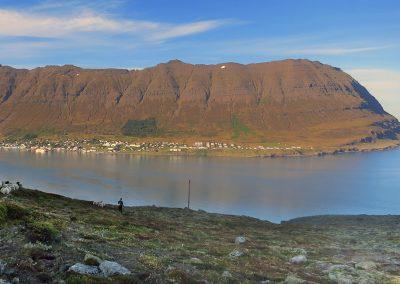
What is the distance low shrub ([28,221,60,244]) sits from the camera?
22109 millimetres

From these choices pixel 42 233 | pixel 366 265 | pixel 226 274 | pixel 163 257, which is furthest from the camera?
pixel 366 265

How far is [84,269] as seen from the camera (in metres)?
18.2

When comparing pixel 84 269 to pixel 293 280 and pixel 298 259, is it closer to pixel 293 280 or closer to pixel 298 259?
pixel 293 280

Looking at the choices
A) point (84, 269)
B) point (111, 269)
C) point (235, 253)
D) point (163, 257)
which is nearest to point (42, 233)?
point (111, 269)

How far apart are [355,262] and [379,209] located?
111394 mm

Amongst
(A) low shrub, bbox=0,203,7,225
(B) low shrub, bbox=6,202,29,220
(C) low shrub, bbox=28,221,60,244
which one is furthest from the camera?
(B) low shrub, bbox=6,202,29,220

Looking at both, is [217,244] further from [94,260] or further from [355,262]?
[94,260]

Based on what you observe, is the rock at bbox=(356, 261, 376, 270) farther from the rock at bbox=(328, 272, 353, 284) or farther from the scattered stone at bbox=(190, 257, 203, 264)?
the scattered stone at bbox=(190, 257, 203, 264)

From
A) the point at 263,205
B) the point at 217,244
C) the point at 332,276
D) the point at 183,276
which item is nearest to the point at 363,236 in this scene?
the point at 217,244

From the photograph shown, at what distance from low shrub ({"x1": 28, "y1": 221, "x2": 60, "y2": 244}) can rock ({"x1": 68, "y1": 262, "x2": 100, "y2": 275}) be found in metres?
4.35

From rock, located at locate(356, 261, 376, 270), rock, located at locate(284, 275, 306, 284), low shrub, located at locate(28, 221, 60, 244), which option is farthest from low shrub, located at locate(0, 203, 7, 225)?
rock, located at locate(356, 261, 376, 270)

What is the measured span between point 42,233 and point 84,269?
5.59 meters

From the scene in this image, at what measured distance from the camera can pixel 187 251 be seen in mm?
30188

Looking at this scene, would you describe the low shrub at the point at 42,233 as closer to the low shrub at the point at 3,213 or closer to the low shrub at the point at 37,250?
the low shrub at the point at 37,250
